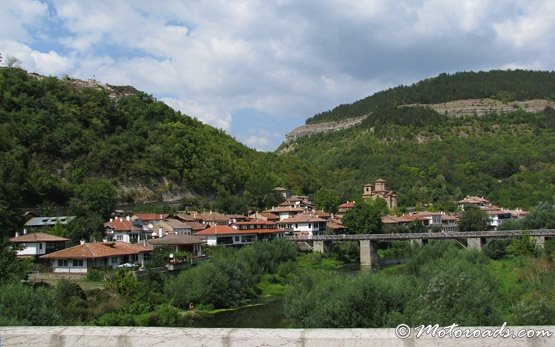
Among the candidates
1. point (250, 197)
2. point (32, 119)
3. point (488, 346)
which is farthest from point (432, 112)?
point (488, 346)

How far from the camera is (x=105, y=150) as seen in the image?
72562mm

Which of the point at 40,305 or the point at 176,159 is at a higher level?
the point at 176,159

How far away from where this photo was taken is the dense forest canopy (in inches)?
2389

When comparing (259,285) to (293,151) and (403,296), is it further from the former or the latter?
Result: (293,151)

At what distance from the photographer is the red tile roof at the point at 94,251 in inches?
1446

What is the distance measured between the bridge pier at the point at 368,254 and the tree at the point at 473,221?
2061 centimetres

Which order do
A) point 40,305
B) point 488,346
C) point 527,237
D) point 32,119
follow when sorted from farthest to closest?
1. point 32,119
2. point 527,237
3. point 40,305
4. point 488,346

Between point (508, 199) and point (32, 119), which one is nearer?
point (32, 119)

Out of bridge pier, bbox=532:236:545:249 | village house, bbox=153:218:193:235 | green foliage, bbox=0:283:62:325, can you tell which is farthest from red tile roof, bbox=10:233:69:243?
bridge pier, bbox=532:236:545:249

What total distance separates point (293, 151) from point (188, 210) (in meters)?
107

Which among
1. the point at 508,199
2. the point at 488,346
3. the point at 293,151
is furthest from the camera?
the point at 293,151

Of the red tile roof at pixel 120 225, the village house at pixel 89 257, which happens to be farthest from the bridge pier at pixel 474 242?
the village house at pixel 89 257

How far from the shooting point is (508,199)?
98875mm

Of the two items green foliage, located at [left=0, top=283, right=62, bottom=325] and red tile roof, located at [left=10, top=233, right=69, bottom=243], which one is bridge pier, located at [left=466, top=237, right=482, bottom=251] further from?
green foliage, located at [left=0, top=283, right=62, bottom=325]
